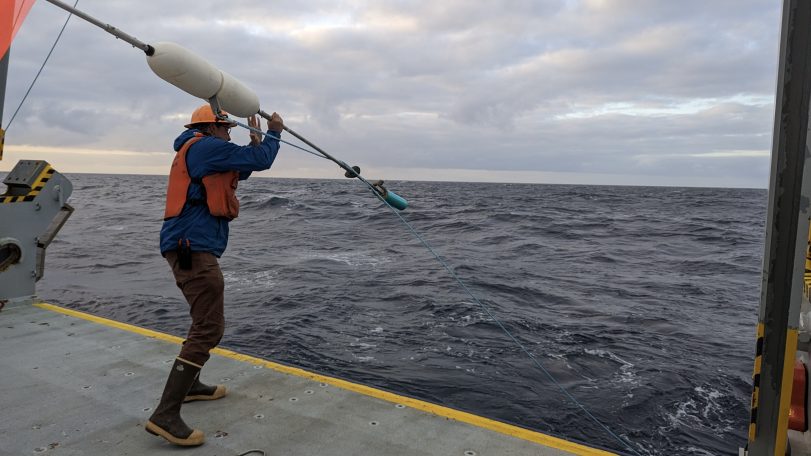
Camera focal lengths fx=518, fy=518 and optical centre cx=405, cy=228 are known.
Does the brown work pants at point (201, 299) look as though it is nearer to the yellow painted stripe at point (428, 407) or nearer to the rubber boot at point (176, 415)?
the rubber boot at point (176, 415)

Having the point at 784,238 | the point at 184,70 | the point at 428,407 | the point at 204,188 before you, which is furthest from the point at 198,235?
the point at 784,238

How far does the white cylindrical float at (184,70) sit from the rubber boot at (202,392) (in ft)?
6.68

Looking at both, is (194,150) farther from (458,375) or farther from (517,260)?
(517,260)

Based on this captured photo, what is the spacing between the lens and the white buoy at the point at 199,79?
9.50 ft

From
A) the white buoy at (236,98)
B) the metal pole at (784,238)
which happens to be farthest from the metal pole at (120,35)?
the metal pole at (784,238)

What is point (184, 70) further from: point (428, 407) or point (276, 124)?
point (428, 407)

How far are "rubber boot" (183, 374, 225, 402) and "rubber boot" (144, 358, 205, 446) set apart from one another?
482mm

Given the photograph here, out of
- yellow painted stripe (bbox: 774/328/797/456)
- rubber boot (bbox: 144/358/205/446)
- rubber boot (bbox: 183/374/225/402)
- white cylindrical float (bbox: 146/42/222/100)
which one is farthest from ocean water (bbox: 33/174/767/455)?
white cylindrical float (bbox: 146/42/222/100)

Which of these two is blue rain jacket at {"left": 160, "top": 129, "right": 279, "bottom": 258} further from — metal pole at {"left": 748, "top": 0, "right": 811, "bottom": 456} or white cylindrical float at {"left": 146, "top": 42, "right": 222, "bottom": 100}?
metal pole at {"left": 748, "top": 0, "right": 811, "bottom": 456}

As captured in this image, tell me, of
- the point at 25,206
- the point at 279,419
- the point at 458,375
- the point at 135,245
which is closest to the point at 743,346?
the point at 458,375

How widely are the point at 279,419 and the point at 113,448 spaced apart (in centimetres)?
97

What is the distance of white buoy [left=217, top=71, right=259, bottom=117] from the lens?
3.27m

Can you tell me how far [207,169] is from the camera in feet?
10.5

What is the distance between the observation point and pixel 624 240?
21.7m
